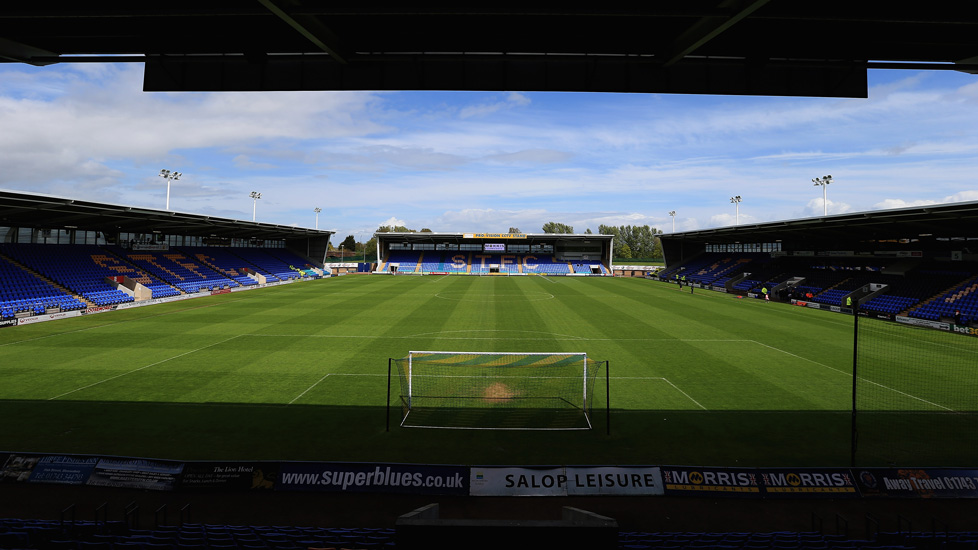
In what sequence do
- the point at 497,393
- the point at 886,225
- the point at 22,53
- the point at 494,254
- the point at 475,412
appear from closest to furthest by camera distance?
the point at 22,53 → the point at 475,412 → the point at 497,393 → the point at 886,225 → the point at 494,254

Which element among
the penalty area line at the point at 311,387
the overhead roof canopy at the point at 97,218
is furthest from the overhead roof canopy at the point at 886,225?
the overhead roof canopy at the point at 97,218

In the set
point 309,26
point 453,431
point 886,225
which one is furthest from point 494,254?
point 309,26

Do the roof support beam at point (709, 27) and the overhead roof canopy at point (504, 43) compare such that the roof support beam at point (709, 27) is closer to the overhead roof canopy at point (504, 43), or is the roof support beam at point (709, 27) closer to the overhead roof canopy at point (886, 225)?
the overhead roof canopy at point (504, 43)

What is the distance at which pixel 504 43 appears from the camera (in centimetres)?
662

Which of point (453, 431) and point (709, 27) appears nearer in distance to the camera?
point (709, 27)

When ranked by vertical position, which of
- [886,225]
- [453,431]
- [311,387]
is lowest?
[453,431]

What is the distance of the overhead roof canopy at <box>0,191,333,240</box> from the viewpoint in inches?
1168

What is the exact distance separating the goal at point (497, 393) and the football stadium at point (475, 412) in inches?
4.8

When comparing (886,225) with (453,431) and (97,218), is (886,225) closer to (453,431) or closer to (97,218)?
(453,431)

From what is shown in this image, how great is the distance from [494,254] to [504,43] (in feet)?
291

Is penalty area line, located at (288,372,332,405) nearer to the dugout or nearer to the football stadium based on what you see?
the football stadium

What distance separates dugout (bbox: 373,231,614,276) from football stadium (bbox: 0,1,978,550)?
54835 millimetres

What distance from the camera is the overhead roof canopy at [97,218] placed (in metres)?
29.7

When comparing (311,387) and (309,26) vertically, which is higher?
(309,26)
